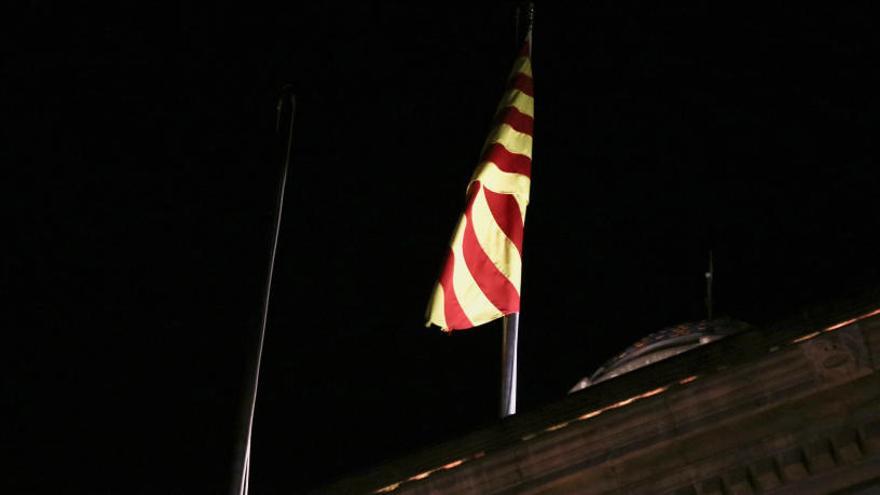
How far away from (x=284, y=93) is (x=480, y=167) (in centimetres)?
727

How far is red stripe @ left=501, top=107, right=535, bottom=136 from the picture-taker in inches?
819

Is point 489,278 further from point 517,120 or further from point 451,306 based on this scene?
point 517,120

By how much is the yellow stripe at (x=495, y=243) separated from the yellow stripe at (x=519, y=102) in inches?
78.1

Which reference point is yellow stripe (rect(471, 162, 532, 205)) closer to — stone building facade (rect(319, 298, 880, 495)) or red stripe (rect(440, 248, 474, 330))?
red stripe (rect(440, 248, 474, 330))

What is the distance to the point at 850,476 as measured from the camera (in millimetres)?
13516

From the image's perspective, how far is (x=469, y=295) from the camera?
18641 mm

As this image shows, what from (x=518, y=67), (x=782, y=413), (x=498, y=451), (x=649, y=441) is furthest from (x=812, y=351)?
(x=518, y=67)

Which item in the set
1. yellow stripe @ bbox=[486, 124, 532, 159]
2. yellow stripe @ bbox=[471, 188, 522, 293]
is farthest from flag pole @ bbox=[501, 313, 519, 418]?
Answer: yellow stripe @ bbox=[486, 124, 532, 159]

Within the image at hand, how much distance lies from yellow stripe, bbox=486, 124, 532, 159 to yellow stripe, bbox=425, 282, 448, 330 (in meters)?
2.76

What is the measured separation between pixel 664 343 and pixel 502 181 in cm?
771

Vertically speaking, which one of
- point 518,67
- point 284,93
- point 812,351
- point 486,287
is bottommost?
point 812,351

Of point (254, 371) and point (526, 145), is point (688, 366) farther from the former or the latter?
point (254, 371)

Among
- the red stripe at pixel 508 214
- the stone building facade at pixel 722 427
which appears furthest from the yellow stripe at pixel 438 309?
the stone building facade at pixel 722 427

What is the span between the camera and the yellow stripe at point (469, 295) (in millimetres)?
18578
